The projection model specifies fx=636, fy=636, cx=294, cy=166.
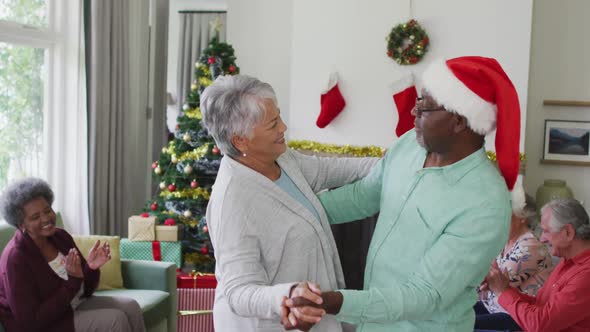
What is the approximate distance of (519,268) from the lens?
294 cm

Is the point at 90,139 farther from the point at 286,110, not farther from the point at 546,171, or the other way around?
the point at 546,171

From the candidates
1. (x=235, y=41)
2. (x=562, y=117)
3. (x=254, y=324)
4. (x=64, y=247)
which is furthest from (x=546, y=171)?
(x=254, y=324)

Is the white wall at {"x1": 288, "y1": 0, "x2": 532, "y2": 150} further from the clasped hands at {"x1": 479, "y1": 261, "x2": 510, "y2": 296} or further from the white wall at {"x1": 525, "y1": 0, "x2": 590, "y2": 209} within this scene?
the clasped hands at {"x1": 479, "y1": 261, "x2": 510, "y2": 296}

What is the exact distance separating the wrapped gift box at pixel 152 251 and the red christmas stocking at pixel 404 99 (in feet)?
6.32

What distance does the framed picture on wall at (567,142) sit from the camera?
5316 millimetres

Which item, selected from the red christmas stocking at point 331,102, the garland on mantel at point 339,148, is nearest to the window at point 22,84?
the garland on mantel at point 339,148

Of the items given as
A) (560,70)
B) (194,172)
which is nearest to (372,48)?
(560,70)

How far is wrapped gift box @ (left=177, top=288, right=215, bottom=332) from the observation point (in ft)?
13.1

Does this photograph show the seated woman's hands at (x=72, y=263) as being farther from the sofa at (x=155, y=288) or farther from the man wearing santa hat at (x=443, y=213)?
the man wearing santa hat at (x=443, y=213)

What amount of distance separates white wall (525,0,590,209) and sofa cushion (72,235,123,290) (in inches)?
139

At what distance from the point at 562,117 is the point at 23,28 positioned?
425 cm

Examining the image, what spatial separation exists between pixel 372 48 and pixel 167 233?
2.26m

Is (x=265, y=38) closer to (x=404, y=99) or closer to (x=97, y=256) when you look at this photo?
(x=404, y=99)

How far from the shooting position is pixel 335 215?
6.29 feet
